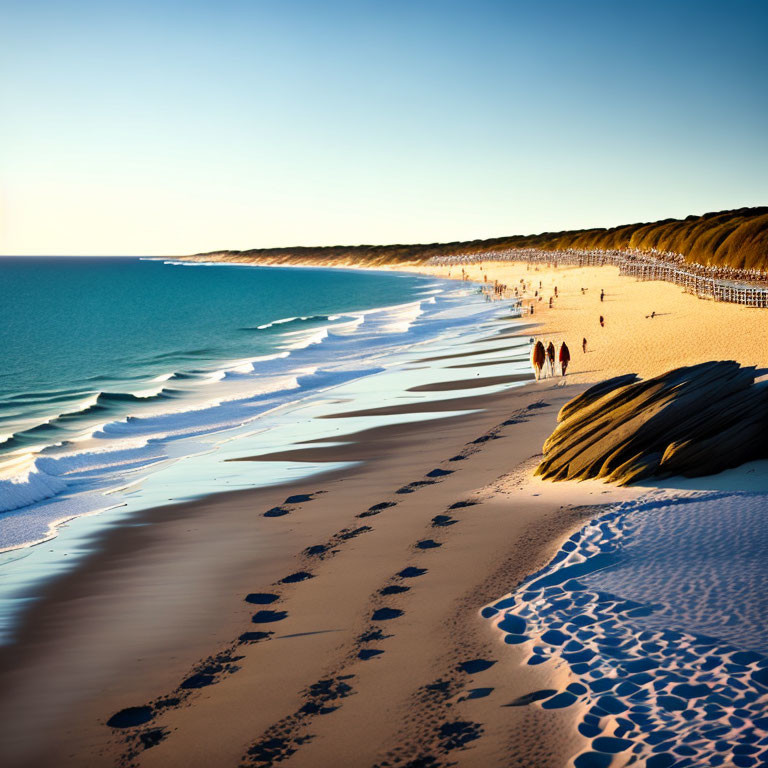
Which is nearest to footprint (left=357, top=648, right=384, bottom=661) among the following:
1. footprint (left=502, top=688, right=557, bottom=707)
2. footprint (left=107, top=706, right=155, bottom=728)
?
footprint (left=502, top=688, right=557, bottom=707)

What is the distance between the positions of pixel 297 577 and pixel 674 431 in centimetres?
619

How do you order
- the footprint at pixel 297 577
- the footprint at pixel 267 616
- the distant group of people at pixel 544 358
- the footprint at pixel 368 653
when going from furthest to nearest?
the distant group of people at pixel 544 358 < the footprint at pixel 297 577 < the footprint at pixel 267 616 < the footprint at pixel 368 653

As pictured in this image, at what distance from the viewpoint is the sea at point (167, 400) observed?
1318 centimetres

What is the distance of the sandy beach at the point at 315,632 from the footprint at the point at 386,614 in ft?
0.09

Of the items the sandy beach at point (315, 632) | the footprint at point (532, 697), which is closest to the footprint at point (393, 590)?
the sandy beach at point (315, 632)

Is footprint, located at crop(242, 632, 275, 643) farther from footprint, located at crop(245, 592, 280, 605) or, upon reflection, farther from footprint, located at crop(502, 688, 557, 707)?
footprint, located at crop(502, 688, 557, 707)

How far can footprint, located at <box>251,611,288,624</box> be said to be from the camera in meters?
7.71

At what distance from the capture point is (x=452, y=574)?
8.38m

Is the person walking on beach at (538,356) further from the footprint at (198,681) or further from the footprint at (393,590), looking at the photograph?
the footprint at (198,681)

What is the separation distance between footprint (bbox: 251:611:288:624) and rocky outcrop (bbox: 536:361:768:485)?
218 inches

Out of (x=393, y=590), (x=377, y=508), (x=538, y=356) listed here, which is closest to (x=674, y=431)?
(x=377, y=508)

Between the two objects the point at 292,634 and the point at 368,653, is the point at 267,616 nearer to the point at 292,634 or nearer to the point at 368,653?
the point at 292,634

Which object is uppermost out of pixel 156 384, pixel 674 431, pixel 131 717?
pixel 674 431

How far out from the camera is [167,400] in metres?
26.0
